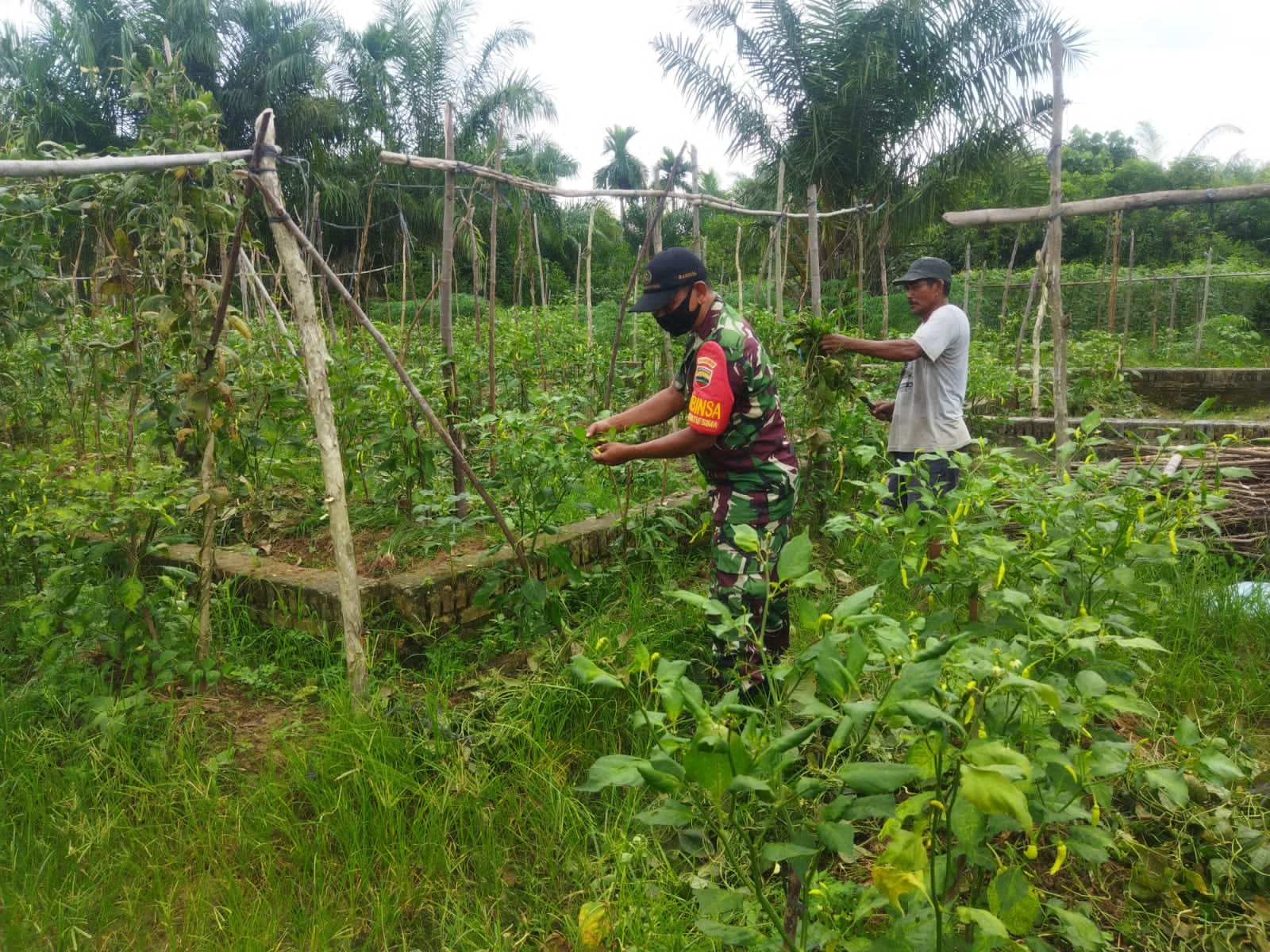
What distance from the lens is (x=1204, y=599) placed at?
3393 mm

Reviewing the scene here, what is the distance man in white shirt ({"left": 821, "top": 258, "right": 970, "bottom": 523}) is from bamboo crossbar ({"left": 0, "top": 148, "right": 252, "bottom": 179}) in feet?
8.67

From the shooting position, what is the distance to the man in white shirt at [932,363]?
398 centimetres

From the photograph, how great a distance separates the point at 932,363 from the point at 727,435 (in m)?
1.54

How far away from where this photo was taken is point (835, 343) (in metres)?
4.19

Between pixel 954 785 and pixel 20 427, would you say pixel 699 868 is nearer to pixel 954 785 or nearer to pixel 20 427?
pixel 954 785

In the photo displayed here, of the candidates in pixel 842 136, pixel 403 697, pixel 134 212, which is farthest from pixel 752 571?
pixel 842 136

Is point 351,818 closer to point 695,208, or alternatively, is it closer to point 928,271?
point 928,271

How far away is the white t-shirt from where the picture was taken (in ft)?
13.2

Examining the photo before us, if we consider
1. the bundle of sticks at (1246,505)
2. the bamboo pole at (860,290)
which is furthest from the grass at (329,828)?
the bamboo pole at (860,290)

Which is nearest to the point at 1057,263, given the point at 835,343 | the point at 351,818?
the point at 835,343

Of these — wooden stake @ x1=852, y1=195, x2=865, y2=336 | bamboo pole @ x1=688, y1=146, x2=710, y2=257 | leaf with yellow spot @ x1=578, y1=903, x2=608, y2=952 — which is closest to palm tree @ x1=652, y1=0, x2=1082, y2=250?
wooden stake @ x1=852, y1=195, x2=865, y2=336

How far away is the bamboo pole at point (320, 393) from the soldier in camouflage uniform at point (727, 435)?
2.81 feet

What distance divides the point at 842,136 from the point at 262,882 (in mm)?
17131

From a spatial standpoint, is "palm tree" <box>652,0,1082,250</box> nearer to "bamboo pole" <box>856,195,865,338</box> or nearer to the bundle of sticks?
"bamboo pole" <box>856,195,865,338</box>
